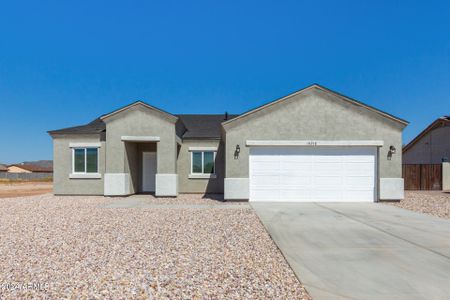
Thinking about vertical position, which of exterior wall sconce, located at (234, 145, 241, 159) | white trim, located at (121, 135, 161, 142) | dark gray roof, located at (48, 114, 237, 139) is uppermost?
dark gray roof, located at (48, 114, 237, 139)

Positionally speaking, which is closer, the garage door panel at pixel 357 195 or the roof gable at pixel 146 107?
the garage door panel at pixel 357 195

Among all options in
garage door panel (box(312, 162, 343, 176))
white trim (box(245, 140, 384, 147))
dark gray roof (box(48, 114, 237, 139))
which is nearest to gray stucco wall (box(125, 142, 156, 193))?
dark gray roof (box(48, 114, 237, 139))

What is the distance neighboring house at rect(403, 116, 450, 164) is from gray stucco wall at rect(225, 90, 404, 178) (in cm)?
1252

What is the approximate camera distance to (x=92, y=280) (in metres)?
4.24

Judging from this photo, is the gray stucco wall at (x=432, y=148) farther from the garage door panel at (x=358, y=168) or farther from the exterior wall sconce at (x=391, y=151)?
the garage door panel at (x=358, y=168)

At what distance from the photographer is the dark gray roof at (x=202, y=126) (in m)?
17.0

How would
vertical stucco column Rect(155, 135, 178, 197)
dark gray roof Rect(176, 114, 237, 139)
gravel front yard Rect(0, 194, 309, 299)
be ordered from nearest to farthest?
gravel front yard Rect(0, 194, 309, 299) < vertical stucco column Rect(155, 135, 178, 197) < dark gray roof Rect(176, 114, 237, 139)

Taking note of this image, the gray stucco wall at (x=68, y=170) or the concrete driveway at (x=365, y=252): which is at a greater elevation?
the gray stucco wall at (x=68, y=170)

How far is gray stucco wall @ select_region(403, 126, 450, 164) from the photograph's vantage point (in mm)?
22167

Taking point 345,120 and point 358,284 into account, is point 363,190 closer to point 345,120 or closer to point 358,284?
point 345,120

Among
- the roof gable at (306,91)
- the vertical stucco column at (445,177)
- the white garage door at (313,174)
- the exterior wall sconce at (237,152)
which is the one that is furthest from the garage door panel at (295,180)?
the vertical stucco column at (445,177)

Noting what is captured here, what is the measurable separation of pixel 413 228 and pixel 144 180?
46.5 ft

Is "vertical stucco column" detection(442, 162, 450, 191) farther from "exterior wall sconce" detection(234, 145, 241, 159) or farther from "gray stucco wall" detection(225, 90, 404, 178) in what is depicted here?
"exterior wall sconce" detection(234, 145, 241, 159)

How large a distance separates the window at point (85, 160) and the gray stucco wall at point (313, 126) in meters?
8.19
